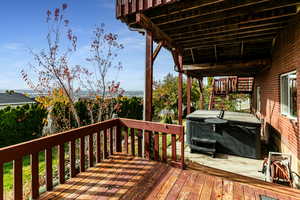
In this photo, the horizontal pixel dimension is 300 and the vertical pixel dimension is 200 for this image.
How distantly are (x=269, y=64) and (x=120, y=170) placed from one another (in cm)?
553

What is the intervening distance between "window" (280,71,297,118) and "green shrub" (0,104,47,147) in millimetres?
7210

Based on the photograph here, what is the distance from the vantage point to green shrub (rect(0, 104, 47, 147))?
5.83 metres

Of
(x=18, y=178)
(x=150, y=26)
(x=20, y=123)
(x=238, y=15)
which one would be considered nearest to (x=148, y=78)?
(x=150, y=26)

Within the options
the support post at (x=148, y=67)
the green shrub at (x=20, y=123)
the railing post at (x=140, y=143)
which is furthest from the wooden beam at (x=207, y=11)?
the green shrub at (x=20, y=123)

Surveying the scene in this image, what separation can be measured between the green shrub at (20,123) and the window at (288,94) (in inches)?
284

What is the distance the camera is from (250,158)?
433 cm

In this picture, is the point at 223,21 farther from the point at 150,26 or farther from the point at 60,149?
the point at 60,149

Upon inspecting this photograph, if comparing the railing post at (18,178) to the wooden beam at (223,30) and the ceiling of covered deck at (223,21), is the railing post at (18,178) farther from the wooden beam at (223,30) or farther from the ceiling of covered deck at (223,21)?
the wooden beam at (223,30)

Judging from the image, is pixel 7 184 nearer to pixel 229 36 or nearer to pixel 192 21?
pixel 192 21

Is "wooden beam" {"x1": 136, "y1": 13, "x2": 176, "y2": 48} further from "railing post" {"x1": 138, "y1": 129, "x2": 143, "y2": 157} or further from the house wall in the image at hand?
the house wall

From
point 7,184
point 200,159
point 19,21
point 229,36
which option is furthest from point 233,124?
point 19,21

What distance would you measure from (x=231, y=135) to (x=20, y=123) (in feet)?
24.0

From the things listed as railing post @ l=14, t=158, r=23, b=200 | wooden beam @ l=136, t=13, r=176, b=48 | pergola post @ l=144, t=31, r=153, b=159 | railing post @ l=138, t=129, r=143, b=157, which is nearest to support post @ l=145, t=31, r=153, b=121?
pergola post @ l=144, t=31, r=153, b=159

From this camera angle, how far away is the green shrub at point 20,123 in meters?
5.83
